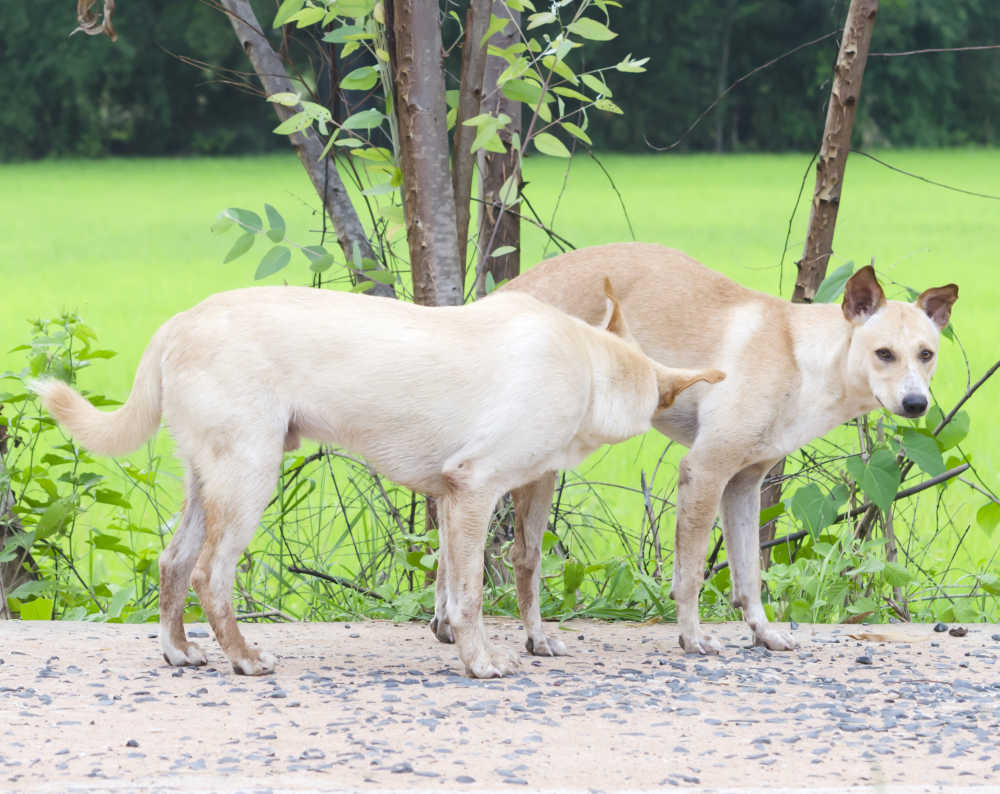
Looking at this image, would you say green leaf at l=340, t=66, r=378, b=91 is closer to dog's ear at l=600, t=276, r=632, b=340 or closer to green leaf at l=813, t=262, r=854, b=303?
dog's ear at l=600, t=276, r=632, b=340

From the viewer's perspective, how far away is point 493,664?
4664 mm

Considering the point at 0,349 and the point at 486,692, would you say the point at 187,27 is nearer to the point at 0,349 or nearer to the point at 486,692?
the point at 0,349

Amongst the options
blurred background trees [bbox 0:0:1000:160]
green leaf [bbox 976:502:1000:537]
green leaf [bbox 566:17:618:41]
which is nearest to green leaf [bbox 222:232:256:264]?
green leaf [bbox 566:17:618:41]

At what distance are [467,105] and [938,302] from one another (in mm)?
2258

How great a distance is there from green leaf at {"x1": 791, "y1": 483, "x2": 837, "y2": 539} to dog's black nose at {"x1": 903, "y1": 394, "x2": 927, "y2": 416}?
1088 millimetres

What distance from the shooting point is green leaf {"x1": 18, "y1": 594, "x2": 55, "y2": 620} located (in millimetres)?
6086

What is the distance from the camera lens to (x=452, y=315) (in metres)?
4.77

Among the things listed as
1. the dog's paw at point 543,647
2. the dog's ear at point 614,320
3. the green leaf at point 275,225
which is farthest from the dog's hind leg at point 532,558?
the green leaf at point 275,225

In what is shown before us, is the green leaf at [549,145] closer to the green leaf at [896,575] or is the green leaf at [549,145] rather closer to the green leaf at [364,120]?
the green leaf at [364,120]

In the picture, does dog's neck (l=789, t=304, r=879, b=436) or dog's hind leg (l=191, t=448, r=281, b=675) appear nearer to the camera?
dog's hind leg (l=191, t=448, r=281, b=675)

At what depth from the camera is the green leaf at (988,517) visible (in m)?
6.20

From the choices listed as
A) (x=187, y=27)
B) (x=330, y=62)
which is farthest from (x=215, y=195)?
(x=330, y=62)

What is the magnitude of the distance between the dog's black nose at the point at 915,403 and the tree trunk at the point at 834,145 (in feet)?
5.02

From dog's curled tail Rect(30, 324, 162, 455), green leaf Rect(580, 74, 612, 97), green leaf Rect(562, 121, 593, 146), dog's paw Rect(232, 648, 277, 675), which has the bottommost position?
dog's paw Rect(232, 648, 277, 675)
